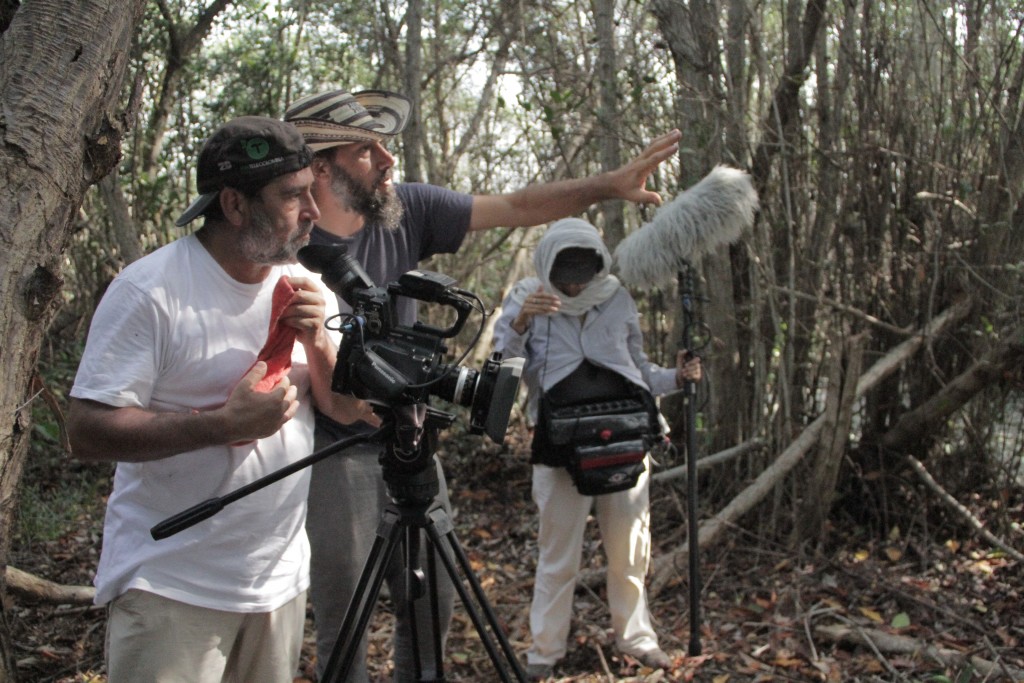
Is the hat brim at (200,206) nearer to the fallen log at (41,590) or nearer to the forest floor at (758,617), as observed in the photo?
the fallen log at (41,590)

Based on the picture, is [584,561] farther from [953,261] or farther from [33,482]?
[33,482]

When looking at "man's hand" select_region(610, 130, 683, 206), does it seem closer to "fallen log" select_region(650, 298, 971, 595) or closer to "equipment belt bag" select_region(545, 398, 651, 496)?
"equipment belt bag" select_region(545, 398, 651, 496)

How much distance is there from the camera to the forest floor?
12.5ft

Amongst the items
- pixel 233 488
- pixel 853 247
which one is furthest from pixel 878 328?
pixel 233 488

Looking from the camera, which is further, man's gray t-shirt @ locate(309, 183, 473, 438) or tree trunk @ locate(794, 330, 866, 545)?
tree trunk @ locate(794, 330, 866, 545)

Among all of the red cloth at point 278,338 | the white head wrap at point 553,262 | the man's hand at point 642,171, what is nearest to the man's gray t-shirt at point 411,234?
the man's hand at point 642,171

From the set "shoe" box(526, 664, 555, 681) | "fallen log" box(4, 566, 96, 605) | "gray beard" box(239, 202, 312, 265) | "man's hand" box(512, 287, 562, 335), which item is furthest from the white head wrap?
"fallen log" box(4, 566, 96, 605)

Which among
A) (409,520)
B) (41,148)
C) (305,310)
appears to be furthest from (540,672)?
(41,148)

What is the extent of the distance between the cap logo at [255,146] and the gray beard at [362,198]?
2.75 feet

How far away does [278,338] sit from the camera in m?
2.07

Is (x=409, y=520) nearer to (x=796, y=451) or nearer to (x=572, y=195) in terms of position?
(x=572, y=195)

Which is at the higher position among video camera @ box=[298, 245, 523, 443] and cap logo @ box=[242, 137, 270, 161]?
cap logo @ box=[242, 137, 270, 161]

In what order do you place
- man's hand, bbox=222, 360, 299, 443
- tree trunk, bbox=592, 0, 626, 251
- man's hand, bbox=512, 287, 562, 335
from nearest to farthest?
man's hand, bbox=222, 360, 299, 443
man's hand, bbox=512, 287, 562, 335
tree trunk, bbox=592, 0, 626, 251

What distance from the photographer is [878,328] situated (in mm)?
5102
